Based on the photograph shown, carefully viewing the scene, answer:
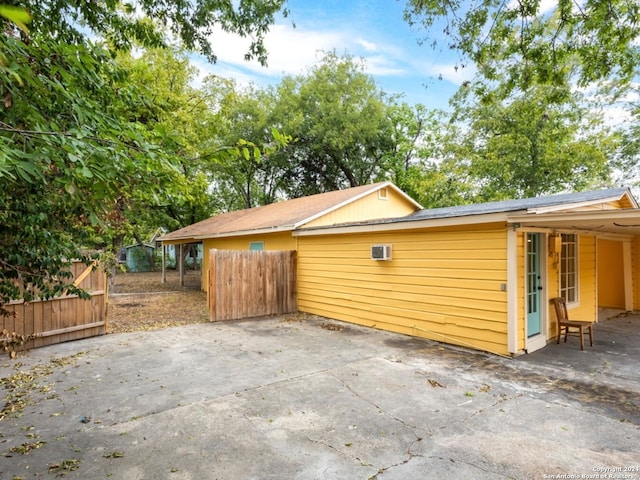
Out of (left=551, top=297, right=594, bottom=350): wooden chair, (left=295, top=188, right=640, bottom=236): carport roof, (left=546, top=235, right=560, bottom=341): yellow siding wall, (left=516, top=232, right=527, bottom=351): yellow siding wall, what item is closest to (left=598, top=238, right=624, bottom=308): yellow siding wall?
(left=295, top=188, right=640, bottom=236): carport roof

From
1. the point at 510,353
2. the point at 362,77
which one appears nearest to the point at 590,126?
the point at 362,77

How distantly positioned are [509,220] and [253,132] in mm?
19806

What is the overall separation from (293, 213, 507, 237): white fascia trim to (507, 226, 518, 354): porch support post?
1.15 feet

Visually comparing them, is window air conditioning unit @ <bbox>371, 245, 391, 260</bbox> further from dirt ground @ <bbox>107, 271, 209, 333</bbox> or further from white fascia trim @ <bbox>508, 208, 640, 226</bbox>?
dirt ground @ <bbox>107, 271, 209, 333</bbox>

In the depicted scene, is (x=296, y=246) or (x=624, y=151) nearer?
(x=296, y=246)

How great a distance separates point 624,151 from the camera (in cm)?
1842

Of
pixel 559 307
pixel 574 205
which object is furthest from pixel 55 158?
pixel 559 307

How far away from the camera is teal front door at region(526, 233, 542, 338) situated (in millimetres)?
6094

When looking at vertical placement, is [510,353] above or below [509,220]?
below

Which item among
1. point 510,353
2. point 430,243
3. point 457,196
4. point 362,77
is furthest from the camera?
point 362,77

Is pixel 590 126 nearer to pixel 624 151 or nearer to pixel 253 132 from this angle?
pixel 624 151

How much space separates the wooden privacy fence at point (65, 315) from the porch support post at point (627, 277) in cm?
1252

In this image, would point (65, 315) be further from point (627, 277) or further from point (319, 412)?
point (627, 277)

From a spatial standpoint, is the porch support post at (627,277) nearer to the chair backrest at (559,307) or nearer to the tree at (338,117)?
the chair backrest at (559,307)
